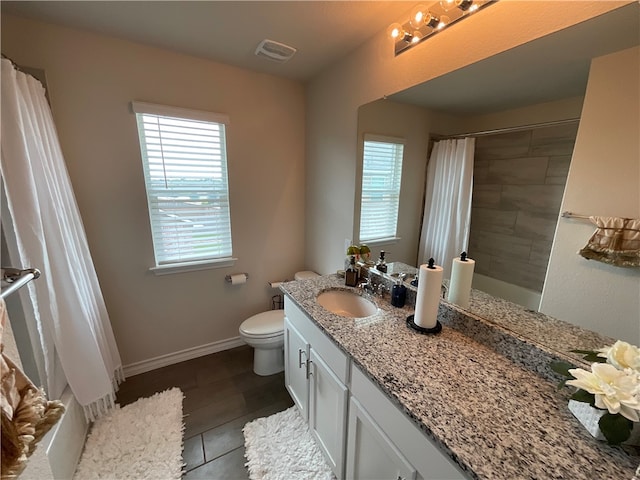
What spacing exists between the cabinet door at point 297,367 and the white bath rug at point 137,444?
689mm

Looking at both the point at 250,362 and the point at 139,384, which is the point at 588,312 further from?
the point at 139,384

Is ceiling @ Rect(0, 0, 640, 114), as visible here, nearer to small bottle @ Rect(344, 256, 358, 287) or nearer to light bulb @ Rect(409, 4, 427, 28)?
light bulb @ Rect(409, 4, 427, 28)

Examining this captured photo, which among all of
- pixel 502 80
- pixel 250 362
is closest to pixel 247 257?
pixel 250 362

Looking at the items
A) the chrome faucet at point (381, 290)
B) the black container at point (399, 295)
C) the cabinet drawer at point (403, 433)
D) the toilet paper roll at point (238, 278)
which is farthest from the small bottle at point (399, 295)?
the toilet paper roll at point (238, 278)

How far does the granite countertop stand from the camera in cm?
60

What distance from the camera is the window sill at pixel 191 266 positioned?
194 centimetres

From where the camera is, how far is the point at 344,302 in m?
1.60

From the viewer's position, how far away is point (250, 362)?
2178mm

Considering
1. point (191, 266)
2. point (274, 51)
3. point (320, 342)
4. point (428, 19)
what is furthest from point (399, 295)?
point (274, 51)

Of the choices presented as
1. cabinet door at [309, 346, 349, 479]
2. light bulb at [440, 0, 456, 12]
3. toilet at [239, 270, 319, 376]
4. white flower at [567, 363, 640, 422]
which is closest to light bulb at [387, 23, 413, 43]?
light bulb at [440, 0, 456, 12]

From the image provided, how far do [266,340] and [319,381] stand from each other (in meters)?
0.72

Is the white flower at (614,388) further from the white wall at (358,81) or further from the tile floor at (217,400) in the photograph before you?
the tile floor at (217,400)

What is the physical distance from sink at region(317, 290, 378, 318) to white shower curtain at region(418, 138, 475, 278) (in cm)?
46

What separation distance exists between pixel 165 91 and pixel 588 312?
253cm
